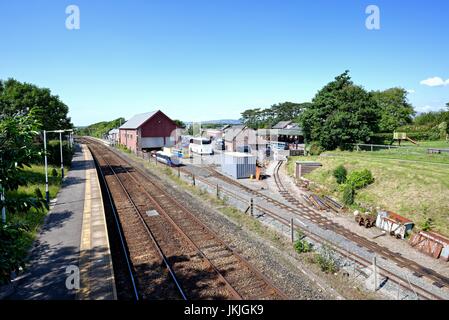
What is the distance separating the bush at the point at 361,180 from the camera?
19.9m

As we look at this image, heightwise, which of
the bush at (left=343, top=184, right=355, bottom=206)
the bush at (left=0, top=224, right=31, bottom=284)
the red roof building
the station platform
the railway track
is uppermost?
the red roof building

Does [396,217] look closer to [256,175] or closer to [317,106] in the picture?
[256,175]

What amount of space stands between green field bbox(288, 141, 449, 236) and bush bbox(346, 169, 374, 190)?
0.35 meters

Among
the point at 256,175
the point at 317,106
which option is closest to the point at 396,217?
the point at 256,175

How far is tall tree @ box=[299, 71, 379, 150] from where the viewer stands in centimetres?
3195

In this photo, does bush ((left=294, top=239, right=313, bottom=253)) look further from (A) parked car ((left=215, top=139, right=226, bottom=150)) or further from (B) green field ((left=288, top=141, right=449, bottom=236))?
(A) parked car ((left=215, top=139, right=226, bottom=150))

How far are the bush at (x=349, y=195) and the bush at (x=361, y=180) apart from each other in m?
0.56

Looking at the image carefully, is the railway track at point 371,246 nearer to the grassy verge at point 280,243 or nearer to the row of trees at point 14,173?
the grassy verge at point 280,243

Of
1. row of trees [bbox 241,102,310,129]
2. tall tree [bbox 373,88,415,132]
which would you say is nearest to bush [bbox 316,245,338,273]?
tall tree [bbox 373,88,415,132]

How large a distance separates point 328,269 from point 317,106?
28.5m

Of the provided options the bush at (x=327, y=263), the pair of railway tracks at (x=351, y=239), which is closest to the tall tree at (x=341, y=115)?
the pair of railway tracks at (x=351, y=239)

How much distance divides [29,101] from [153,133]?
23590mm

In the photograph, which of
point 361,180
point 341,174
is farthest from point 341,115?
point 361,180

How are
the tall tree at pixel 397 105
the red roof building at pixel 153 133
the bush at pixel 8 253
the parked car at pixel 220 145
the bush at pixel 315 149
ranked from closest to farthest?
the bush at pixel 8 253 → the bush at pixel 315 149 → the red roof building at pixel 153 133 → the parked car at pixel 220 145 → the tall tree at pixel 397 105
